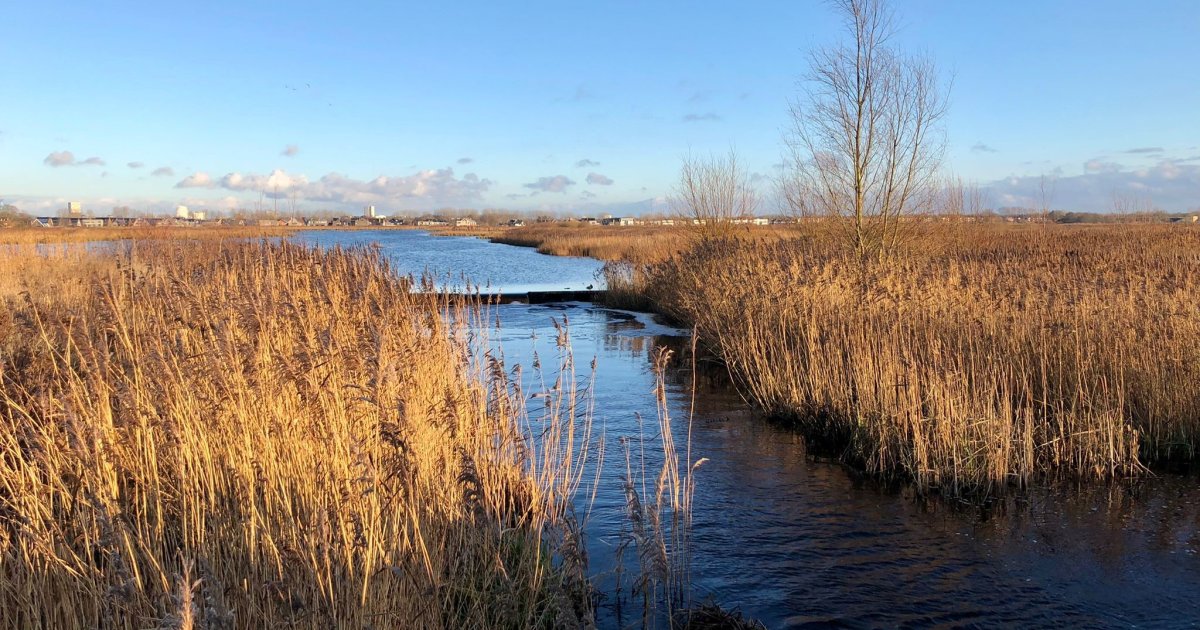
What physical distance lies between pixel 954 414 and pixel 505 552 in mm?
4383

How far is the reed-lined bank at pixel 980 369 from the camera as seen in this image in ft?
21.6

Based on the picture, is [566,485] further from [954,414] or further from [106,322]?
[954,414]

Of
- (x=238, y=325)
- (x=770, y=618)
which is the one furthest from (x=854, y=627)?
(x=238, y=325)

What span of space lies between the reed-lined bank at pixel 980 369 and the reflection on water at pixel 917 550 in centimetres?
39

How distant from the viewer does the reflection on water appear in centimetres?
465

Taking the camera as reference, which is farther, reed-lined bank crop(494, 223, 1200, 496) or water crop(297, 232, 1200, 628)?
reed-lined bank crop(494, 223, 1200, 496)

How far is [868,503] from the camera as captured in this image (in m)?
6.38

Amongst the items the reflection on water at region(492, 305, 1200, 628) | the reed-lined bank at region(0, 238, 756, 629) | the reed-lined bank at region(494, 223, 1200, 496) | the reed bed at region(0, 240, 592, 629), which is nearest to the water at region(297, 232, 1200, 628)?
the reflection on water at region(492, 305, 1200, 628)

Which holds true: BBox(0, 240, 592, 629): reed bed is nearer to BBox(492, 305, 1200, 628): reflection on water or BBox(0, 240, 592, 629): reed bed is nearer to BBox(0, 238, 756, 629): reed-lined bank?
BBox(0, 238, 756, 629): reed-lined bank

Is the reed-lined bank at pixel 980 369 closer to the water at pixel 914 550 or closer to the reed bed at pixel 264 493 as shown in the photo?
the water at pixel 914 550

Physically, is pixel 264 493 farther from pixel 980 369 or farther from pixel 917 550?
pixel 980 369

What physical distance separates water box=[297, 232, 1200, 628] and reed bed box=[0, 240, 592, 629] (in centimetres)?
93

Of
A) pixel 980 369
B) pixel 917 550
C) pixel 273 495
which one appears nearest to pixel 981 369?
pixel 980 369

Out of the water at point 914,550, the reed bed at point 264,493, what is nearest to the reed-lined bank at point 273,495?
the reed bed at point 264,493
